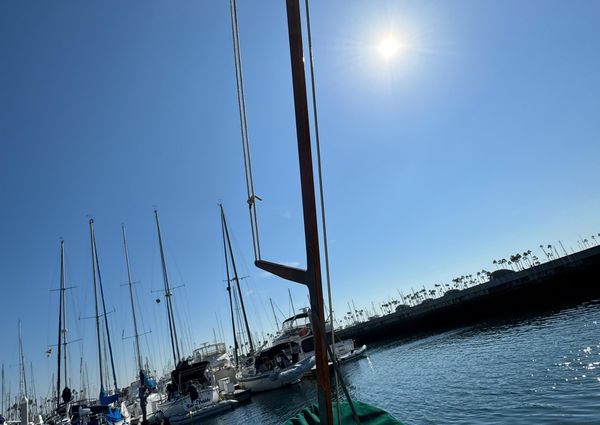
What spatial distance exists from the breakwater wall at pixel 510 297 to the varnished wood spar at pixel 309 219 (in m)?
44.9

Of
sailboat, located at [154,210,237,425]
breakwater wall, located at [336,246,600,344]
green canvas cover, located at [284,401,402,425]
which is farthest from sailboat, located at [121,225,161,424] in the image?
breakwater wall, located at [336,246,600,344]

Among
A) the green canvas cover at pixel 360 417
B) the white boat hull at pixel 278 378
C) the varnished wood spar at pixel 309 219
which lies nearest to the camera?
the varnished wood spar at pixel 309 219

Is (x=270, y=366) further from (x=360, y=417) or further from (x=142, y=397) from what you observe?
(x=360, y=417)

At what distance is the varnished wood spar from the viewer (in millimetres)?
2586

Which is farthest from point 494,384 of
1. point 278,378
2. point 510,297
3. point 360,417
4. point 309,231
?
point 510,297

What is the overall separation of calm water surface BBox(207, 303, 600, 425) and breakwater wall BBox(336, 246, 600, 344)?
18010 millimetres

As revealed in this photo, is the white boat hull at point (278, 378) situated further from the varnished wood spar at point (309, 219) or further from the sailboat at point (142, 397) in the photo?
the varnished wood spar at point (309, 219)

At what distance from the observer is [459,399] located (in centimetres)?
1316

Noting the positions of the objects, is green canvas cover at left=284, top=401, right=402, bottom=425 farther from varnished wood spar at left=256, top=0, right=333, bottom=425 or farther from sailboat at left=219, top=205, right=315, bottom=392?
sailboat at left=219, top=205, right=315, bottom=392

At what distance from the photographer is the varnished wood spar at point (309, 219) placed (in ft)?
8.48

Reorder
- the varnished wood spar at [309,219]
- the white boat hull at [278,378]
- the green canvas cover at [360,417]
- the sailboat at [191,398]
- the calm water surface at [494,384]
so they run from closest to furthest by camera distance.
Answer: the varnished wood spar at [309,219] < the green canvas cover at [360,417] < the calm water surface at [494,384] < the sailboat at [191,398] < the white boat hull at [278,378]

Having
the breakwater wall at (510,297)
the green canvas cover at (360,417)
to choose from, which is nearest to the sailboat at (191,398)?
the green canvas cover at (360,417)

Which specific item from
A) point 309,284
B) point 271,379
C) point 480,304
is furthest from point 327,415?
point 480,304

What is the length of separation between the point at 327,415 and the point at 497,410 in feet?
38.7
